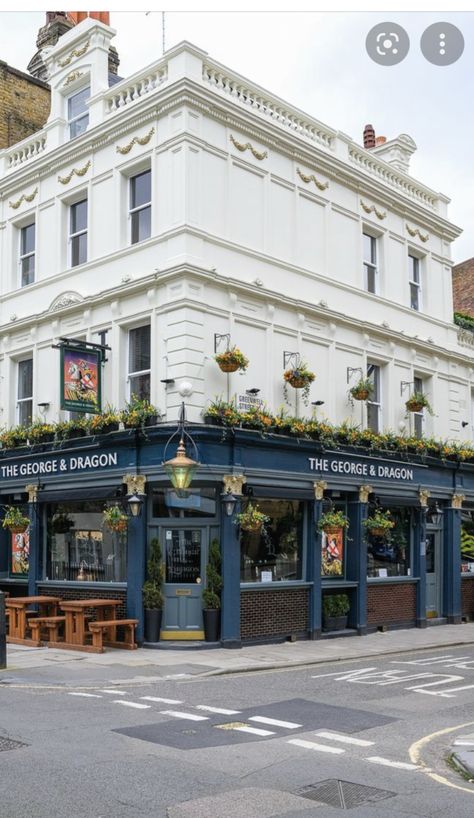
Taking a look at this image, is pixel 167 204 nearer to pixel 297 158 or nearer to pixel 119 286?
pixel 119 286

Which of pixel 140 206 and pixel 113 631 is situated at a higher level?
pixel 140 206

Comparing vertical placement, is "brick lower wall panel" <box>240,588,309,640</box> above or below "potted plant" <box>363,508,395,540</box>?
below

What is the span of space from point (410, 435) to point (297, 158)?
7.76m

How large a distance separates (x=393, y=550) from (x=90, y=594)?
813 centimetres

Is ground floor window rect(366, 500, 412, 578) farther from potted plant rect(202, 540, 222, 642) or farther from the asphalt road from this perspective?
the asphalt road

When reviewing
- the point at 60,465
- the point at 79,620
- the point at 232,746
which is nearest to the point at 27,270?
the point at 60,465

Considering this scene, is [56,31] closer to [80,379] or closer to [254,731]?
[80,379]

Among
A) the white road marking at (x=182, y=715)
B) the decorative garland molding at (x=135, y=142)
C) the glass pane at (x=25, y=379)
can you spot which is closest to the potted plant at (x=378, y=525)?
the glass pane at (x=25, y=379)

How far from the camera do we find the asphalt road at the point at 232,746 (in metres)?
7.37

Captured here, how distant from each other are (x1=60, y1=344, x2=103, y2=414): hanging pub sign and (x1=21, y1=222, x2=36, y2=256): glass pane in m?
5.05

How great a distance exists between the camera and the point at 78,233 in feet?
72.1

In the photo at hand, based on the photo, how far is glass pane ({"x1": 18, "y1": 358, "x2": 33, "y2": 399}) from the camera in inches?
912

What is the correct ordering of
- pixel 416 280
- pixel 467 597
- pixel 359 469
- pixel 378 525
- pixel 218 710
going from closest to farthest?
1. pixel 218 710
2. pixel 378 525
3. pixel 359 469
4. pixel 467 597
5. pixel 416 280

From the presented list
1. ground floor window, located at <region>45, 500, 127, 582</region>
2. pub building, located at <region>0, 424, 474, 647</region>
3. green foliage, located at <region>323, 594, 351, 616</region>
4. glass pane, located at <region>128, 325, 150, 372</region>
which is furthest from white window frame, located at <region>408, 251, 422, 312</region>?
ground floor window, located at <region>45, 500, 127, 582</region>
